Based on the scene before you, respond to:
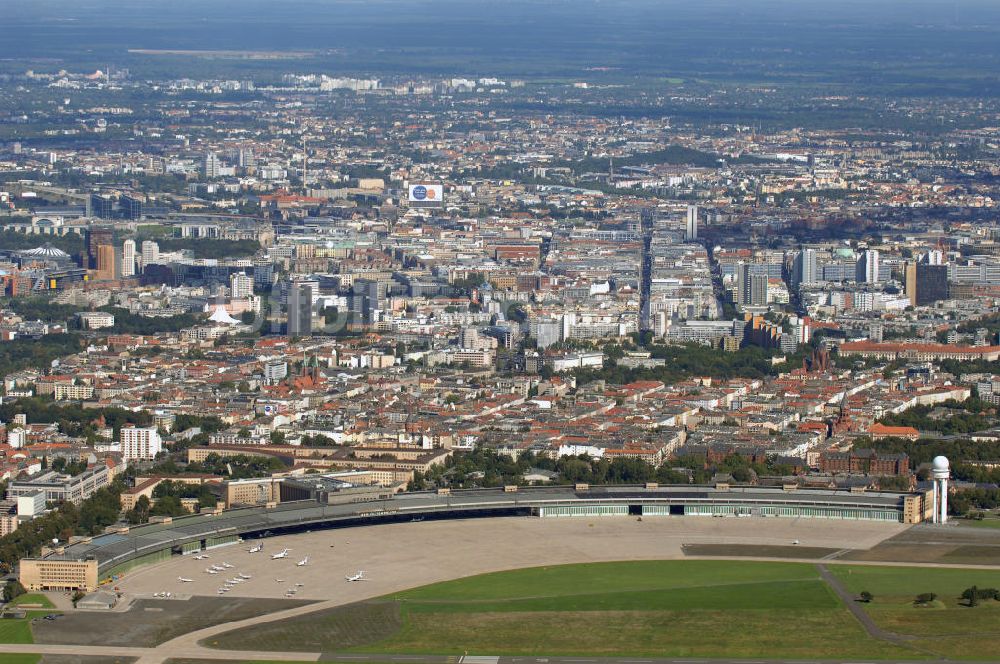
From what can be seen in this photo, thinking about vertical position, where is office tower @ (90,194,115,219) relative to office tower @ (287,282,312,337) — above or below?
above

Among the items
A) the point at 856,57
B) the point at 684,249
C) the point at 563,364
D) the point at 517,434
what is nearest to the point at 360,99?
the point at 856,57

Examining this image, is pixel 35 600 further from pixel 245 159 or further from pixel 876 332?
pixel 245 159

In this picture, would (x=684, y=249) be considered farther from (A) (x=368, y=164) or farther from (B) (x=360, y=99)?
(B) (x=360, y=99)

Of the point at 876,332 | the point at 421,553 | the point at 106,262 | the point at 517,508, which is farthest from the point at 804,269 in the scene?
the point at 421,553

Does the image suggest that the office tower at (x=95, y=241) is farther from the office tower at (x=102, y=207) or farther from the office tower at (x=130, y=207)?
the office tower at (x=102, y=207)

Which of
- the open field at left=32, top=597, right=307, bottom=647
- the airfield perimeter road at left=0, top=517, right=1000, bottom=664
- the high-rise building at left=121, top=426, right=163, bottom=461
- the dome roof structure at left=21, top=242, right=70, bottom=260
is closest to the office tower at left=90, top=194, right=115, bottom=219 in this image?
the dome roof structure at left=21, top=242, right=70, bottom=260

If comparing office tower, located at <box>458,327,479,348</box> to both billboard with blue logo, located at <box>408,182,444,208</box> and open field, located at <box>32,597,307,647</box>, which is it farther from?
billboard with blue logo, located at <box>408,182,444,208</box>

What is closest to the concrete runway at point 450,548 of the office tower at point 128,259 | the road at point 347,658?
the road at point 347,658
